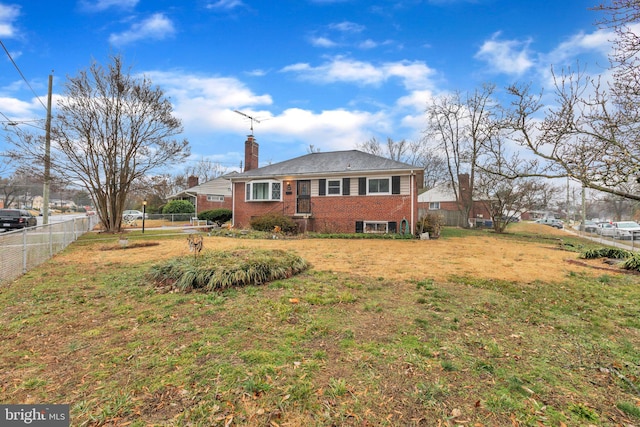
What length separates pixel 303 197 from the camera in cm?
1791

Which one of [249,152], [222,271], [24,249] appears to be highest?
[249,152]

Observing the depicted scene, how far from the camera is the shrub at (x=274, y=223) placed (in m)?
16.4

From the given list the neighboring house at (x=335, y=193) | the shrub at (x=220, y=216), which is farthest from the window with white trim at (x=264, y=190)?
the shrub at (x=220, y=216)

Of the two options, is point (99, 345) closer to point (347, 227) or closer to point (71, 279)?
point (71, 279)

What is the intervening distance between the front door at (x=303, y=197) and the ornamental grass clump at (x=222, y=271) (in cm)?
1083

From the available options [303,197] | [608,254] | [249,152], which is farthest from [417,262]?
[249,152]

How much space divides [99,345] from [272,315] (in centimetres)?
202

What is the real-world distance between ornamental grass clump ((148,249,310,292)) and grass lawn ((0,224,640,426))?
281 mm

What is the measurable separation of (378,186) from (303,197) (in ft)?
15.0

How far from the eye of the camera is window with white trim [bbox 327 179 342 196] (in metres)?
17.1

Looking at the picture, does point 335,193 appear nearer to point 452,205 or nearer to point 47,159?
point 47,159

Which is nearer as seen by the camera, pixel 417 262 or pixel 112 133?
pixel 417 262

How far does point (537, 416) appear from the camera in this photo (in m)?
2.21

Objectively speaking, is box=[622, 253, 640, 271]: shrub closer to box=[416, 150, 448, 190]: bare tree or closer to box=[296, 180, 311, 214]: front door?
box=[296, 180, 311, 214]: front door
